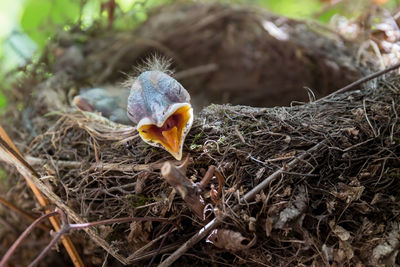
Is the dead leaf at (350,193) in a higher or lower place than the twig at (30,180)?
lower

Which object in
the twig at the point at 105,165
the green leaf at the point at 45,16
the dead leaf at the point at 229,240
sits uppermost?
the green leaf at the point at 45,16

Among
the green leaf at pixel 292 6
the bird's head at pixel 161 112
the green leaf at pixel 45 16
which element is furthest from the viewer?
the green leaf at pixel 292 6

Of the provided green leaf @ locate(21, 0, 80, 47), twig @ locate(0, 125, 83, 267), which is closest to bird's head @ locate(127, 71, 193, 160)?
twig @ locate(0, 125, 83, 267)

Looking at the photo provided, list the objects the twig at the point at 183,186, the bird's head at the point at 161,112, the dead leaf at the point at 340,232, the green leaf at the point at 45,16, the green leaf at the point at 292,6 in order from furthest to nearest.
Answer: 1. the green leaf at the point at 292,6
2. the green leaf at the point at 45,16
3. the bird's head at the point at 161,112
4. the dead leaf at the point at 340,232
5. the twig at the point at 183,186

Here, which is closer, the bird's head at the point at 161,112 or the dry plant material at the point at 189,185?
the dry plant material at the point at 189,185

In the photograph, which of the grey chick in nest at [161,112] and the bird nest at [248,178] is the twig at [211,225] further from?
the grey chick in nest at [161,112]

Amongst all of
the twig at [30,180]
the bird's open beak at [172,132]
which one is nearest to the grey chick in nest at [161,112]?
the bird's open beak at [172,132]

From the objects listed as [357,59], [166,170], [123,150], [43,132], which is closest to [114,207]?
[123,150]

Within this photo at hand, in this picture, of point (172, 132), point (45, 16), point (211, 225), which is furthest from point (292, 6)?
point (211, 225)
